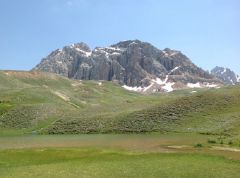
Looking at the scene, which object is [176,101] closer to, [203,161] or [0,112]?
[0,112]

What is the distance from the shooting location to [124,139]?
3460 inches

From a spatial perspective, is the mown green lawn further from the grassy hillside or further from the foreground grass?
the grassy hillside

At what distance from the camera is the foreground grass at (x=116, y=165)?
41812mm

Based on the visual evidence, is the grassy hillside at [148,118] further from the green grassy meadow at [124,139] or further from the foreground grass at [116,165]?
the foreground grass at [116,165]

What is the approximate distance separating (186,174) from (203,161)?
9.44 m

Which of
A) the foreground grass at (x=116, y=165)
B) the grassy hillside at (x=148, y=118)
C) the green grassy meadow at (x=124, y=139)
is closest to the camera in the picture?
the foreground grass at (x=116, y=165)

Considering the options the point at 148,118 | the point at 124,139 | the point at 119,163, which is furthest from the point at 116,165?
the point at 148,118

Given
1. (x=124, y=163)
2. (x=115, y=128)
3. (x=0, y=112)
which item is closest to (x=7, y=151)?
(x=124, y=163)

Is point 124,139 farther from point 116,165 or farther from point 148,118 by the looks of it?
point 116,165

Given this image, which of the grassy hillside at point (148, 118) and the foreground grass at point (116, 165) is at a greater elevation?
the grassy hillside at point (148, 118)

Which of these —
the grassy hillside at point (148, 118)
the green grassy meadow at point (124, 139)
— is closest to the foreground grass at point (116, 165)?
the green grassy meadow at point (124, 139)

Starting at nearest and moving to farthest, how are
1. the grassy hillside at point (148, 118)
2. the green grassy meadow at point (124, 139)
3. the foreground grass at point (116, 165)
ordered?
the foreground grass at point (116, 165), the green grassy meadow at point (124, 139), the grassy hillside at point (148, 118)

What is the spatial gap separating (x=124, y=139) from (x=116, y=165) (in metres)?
40.1

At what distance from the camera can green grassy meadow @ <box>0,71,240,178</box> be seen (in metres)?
45.2
